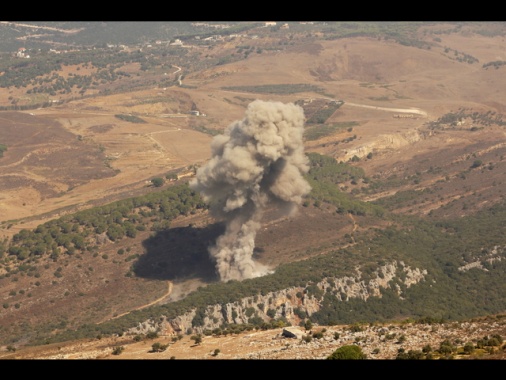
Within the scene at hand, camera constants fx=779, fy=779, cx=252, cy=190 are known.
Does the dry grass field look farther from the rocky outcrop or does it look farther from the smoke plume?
the rocky outcrop

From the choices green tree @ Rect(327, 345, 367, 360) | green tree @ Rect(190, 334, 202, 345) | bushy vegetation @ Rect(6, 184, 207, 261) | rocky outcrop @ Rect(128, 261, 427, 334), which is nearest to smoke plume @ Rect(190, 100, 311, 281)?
rocky outcrop @ Rect(128, 261, 427, 334)

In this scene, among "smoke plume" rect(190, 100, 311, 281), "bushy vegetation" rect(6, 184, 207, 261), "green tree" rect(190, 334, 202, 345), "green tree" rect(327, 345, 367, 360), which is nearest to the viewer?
"green tree" rect(327, 345, 367, 360)

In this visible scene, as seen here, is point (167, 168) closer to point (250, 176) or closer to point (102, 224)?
point (102, 224)

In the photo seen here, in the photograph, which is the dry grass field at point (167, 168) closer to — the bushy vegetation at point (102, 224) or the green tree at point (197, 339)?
the green tree at point (197, 339)

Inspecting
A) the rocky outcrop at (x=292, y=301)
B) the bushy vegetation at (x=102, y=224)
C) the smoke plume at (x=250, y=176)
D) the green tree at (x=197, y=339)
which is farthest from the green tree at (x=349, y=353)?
the bushy vegetation at (x=102, y=224)

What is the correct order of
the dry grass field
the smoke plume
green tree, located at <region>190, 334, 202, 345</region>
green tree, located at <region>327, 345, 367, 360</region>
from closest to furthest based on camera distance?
green tree, located at <region>327, 345, 367, 360</region> → green tree, located at <region>190, 334, 202, 345</region> → the smoke plume → the dry grass field

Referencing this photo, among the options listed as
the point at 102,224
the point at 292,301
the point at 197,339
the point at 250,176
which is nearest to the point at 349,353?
the point at 197,339
